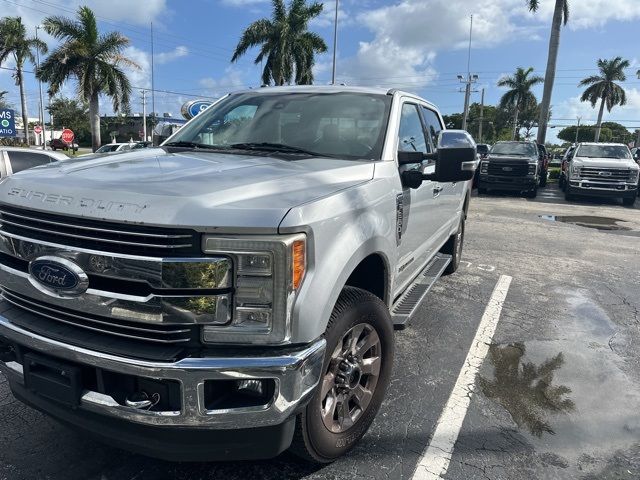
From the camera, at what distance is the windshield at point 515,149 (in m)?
18.5

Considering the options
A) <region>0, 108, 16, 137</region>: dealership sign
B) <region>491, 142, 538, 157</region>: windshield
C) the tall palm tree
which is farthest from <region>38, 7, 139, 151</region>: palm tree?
the tall palm tree

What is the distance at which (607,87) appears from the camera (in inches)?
2206

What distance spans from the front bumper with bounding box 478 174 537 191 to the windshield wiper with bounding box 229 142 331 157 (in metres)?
15.5

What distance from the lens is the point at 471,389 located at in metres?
3.62

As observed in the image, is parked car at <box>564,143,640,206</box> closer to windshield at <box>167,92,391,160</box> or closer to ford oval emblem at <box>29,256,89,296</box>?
windshield at <box>167,92,391,160</box>

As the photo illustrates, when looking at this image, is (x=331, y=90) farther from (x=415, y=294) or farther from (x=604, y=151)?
(x=604, y=151)

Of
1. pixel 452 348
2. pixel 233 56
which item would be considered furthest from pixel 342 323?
pixel 233 56

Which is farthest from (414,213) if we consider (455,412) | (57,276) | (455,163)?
(57,276)

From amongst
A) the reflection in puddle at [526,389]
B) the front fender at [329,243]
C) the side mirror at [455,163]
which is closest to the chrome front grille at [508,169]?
the reflection in puddle at [526,389]

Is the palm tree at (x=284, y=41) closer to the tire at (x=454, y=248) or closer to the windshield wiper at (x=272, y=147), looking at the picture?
the tire at (x=454, y=248)

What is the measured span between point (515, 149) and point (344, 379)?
18.0 meters

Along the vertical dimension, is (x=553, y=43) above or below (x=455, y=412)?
above

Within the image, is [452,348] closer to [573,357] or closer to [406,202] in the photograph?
[573,357]

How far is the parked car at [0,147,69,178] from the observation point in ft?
27.1
